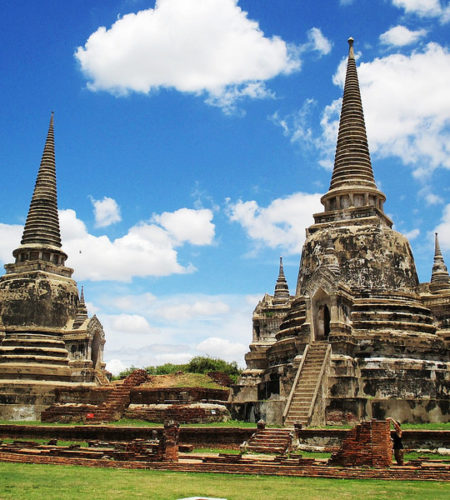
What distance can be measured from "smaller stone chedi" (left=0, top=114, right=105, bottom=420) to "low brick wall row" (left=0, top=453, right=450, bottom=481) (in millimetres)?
18156

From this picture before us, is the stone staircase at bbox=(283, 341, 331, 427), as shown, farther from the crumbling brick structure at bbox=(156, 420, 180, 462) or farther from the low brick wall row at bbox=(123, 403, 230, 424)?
the crumbling brick structure at bbox=(156, 420, 180, 462)

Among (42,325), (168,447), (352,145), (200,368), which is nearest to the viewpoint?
(168,447)

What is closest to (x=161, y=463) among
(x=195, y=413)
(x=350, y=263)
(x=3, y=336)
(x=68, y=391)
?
(x=195, y=413)

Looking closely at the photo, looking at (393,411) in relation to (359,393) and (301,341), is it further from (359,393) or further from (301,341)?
(301,341)

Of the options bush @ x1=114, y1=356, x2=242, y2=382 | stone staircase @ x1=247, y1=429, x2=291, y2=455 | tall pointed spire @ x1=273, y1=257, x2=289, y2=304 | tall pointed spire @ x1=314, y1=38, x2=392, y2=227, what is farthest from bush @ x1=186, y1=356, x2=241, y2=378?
stone staircase @ x1=247, y1=429, x2=291, y2=455

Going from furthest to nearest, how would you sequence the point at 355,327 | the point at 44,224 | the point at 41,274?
the point at 44,224
the point at 41,274
the point at 355,327

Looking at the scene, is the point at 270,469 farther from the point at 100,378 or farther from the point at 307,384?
the point at 100,378

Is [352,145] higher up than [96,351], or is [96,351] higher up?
[352,145]

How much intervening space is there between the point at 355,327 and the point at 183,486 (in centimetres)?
1699

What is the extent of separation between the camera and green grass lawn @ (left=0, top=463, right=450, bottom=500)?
37.1ft

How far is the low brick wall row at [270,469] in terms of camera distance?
45.7 ft

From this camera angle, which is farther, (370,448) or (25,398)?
(25,398)

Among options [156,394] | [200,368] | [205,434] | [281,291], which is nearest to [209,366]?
[200,368]

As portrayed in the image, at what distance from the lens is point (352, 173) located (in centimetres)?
3441
